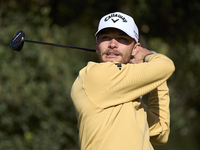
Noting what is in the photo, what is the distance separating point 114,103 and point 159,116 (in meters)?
0.65

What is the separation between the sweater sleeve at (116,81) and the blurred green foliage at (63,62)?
4.08 meters

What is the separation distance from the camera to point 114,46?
Result: 2.41 metres

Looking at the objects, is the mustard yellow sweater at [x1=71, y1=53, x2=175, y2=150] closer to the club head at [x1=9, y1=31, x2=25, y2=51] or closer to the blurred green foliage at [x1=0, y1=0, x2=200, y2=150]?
the club head at [x1=9, y1=31, x2=25, y2=51]

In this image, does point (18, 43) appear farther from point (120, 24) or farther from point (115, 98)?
point (115, 98)

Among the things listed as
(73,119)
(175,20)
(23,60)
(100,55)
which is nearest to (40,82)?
(23,60)

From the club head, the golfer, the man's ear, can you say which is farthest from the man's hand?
the club head

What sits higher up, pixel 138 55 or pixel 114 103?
pixel 138 55

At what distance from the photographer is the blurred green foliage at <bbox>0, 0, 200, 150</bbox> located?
6.30 metres

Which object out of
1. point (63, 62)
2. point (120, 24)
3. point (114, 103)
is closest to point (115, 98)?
point (114, 103)

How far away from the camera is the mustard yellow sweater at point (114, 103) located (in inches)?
85.2

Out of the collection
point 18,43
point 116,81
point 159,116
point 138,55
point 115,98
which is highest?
point 18,43

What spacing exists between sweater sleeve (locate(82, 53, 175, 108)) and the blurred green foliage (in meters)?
4.08

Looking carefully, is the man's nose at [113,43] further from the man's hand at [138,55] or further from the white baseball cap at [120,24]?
the man's hand at [138,55]

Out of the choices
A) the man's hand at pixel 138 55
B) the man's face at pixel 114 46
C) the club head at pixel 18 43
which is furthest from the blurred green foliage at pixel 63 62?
the man's face at pixel 114 46
